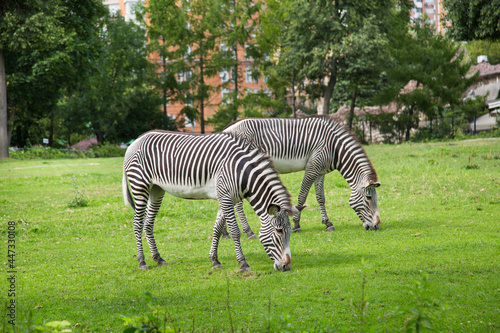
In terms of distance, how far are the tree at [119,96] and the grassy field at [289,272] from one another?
29311 millimetres

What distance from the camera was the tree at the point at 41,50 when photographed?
84.0 ft

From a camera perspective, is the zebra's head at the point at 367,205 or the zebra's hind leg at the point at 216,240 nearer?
the zebra's hind leg at the point at 216,240

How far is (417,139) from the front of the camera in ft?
109

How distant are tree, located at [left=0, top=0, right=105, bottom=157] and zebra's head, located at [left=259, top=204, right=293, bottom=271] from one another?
23.3 metres

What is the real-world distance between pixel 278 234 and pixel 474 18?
1536 centimetres

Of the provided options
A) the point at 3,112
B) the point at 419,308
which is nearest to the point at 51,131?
the point at 3,112

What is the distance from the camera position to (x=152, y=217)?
813cm

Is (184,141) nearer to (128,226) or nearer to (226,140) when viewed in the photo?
(226,140)

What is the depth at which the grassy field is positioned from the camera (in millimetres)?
5168

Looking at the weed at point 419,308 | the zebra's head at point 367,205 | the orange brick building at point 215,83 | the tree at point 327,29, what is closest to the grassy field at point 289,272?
the weed at point 419,308

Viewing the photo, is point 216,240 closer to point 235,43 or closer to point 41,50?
point 41,50

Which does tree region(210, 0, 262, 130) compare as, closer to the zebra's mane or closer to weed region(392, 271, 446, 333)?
the zebra's mane

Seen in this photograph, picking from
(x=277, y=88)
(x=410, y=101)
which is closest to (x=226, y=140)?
(x=410, y=101)

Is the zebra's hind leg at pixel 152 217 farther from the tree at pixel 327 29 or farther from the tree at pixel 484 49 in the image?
the tree at pixel 484 49
